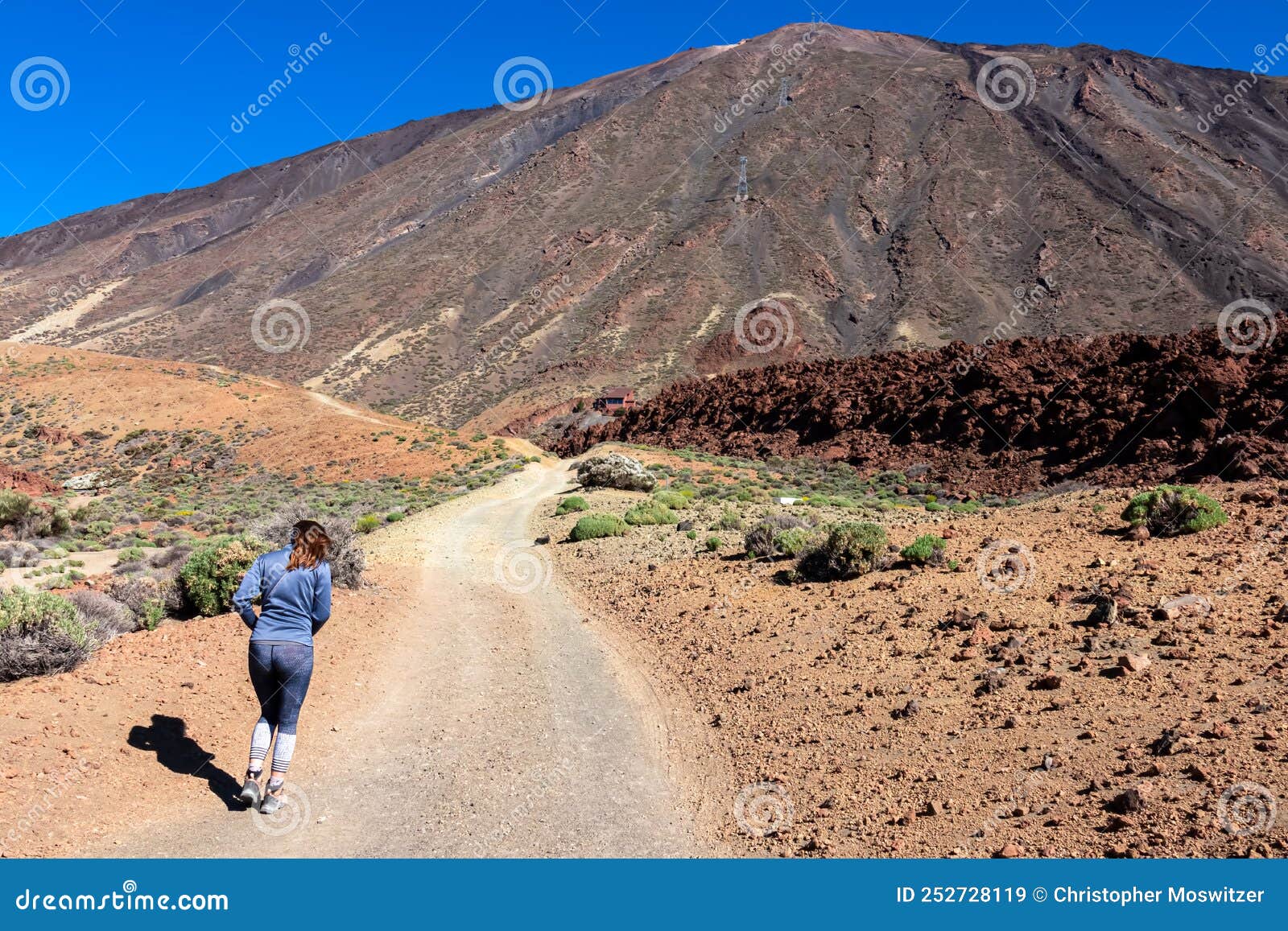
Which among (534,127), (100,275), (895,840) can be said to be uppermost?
(534,127)

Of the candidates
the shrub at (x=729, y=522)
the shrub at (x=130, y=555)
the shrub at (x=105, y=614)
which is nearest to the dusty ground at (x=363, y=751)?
the shrub at (x=105, y=614)

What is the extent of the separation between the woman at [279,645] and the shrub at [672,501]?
12.7m

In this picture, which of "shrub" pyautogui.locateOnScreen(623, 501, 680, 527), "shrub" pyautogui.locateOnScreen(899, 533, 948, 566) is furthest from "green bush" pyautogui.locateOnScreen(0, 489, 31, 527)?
"shrub" pyautogui.locateOnScreen(899, 533, 948, 566)

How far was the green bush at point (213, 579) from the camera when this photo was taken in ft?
29.9

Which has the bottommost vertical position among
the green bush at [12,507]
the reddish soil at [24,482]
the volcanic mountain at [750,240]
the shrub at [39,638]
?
the shrub at [39,638]

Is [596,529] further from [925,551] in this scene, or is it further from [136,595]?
[136,595]

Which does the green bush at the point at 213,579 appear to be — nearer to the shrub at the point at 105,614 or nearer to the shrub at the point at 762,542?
the shrub at the point at 105,614

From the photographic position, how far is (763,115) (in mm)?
108188

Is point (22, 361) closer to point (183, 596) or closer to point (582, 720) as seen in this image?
point (183, 596)

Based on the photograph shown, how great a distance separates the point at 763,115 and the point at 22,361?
85232 millimetres

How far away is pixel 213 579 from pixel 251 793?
4.26 metres

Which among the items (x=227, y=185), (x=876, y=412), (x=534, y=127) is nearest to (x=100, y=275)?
(x=227, y=185)

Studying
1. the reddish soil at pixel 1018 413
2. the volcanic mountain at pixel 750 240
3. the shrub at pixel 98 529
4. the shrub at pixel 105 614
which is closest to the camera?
the shrub at pixel 105 614

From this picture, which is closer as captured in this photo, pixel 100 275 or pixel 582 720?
pixel 582 720
